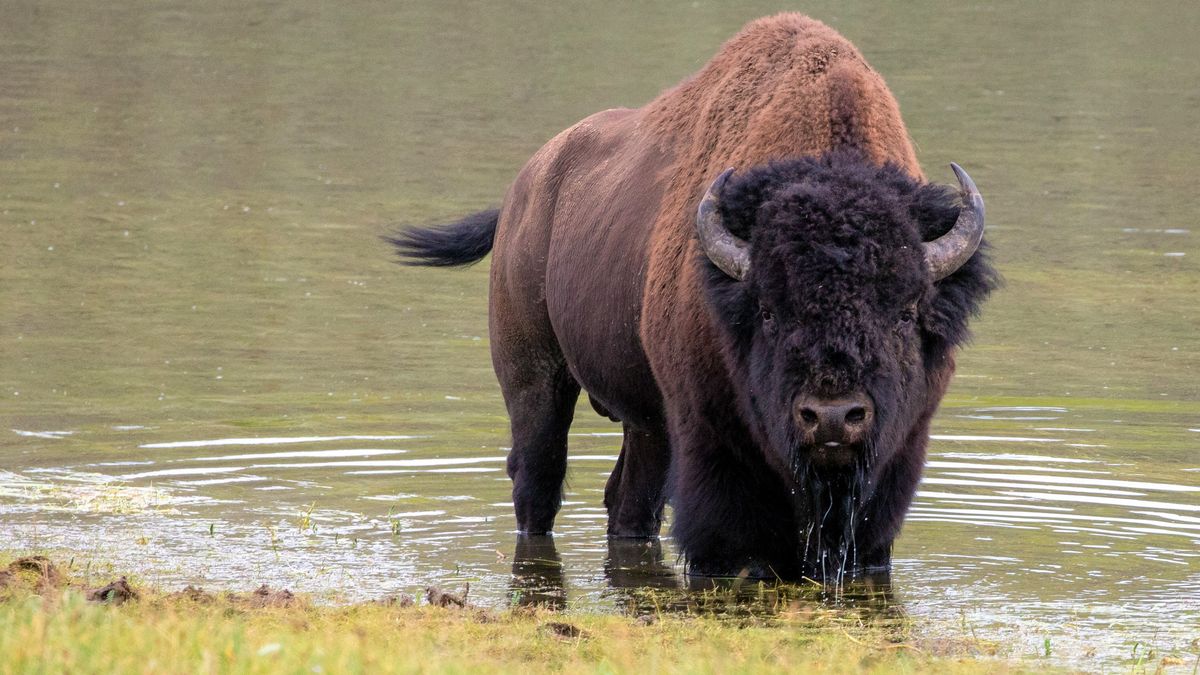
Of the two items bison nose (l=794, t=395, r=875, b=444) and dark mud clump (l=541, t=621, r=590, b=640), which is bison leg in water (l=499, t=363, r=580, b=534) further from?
bison nose (l=794, t=395, r=875, b=444)

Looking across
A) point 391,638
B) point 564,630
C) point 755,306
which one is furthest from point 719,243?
point 391,638

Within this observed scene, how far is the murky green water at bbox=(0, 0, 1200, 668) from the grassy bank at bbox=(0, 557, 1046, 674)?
2.01 ft

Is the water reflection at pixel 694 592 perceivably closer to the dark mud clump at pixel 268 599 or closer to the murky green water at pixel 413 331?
the murky green water at pixel 413 331

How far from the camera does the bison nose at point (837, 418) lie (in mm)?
6281

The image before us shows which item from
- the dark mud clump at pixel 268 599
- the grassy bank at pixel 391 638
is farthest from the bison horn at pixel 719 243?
the dark mud clump at pixel 268 599

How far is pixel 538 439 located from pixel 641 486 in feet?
2.05

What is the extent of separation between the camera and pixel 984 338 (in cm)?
1472

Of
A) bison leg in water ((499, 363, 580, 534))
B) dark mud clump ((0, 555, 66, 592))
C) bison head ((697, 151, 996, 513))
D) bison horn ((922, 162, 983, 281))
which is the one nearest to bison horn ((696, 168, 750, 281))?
bison head ((697, 151, 996, 513))

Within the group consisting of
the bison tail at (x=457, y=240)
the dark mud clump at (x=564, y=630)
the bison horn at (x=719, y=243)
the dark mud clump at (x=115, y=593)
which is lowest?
the dark mud clump at (x=564, y=630)

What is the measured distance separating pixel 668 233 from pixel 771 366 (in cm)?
123

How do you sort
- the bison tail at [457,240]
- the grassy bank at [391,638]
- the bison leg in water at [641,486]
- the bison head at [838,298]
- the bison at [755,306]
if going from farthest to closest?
the bison tail at [457,240] → the bison leg in water at [641,486] → the bison at [755,306] → the bison head at [838,298] → the grassy bank at [391,638]

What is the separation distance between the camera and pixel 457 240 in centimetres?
1059

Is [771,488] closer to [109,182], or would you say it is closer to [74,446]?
[74,446]

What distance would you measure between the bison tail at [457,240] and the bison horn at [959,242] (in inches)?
162
